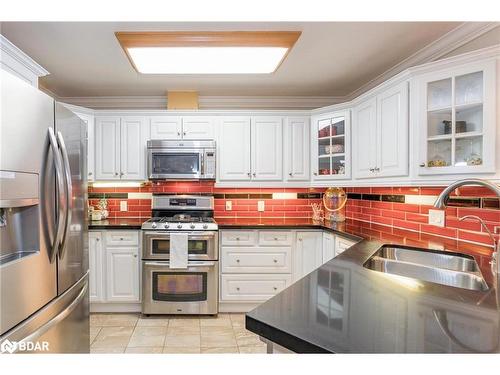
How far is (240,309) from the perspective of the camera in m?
2.82

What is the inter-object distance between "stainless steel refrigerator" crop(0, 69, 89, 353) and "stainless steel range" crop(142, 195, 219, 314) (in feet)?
3.74

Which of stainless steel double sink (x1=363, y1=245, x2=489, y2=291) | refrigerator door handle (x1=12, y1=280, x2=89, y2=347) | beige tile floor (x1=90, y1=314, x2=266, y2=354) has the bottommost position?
beige tile floor (x1=90, y1=314, x2=266, y2=354)

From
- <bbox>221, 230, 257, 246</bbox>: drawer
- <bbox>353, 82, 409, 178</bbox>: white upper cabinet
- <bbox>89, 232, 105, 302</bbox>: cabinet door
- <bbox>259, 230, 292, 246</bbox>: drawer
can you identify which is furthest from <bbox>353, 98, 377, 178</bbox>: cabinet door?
<bbox>89, 232, 105, 302</bbox>: cabinet door

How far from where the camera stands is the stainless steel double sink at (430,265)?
4.43 ft

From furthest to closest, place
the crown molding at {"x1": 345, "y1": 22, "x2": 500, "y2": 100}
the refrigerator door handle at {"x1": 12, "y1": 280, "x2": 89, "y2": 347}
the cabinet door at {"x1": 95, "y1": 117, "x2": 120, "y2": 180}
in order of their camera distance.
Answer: the cabinet door at {"x1": 95, "y1": 117, "x2": 120, "y2": 180} → the crown molding at {"x1": 345, "y1": 22, "x2": 500, "y2": 100} → the refrigerator door handle at {"x1": 12, "y1": 280, "x2": 89, "y2": 347}

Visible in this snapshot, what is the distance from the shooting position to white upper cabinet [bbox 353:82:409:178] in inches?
77.5

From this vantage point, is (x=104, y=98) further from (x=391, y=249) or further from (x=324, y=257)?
(x=391, y=249)

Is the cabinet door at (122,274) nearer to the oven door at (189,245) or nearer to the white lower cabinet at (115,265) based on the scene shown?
the white lower cabinet at (115,265)

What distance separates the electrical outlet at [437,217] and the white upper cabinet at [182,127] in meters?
2.22

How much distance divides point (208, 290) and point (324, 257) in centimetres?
123

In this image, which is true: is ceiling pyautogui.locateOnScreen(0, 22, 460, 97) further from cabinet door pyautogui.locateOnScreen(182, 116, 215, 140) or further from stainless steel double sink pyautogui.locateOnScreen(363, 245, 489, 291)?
stainless steel double sink pyautogui.locateOnScreen(363, 245, 489, 291)

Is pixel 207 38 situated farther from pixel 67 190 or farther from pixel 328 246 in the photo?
pixel 328 246
